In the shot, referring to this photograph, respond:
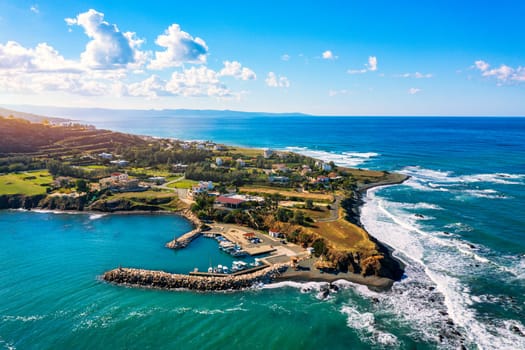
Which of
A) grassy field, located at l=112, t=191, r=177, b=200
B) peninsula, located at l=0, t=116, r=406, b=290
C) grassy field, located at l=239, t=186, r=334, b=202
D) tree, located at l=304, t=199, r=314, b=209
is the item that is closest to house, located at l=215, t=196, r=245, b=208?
peninsula, located at l=0, t=116, r=406, b=290

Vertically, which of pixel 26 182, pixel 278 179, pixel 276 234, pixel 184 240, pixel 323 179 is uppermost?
pixel 323 179

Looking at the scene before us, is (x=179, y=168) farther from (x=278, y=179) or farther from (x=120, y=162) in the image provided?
(x=278, y=179)

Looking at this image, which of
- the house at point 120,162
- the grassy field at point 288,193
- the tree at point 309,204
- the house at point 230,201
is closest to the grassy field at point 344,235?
the tree at point 309,204

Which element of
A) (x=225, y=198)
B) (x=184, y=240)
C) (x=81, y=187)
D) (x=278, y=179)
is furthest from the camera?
(x=278, y=179)

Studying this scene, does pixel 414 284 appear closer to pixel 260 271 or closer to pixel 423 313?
pixel 423 313

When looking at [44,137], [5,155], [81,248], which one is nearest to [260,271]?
[81,248]

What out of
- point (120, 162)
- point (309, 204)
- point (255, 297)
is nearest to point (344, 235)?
point (309, 204)

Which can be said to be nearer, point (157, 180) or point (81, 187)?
point (81, 187)

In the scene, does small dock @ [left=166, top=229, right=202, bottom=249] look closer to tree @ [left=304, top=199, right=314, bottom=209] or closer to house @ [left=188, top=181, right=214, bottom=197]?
house @ [left=188, top=181, right=214, bottom=197]
